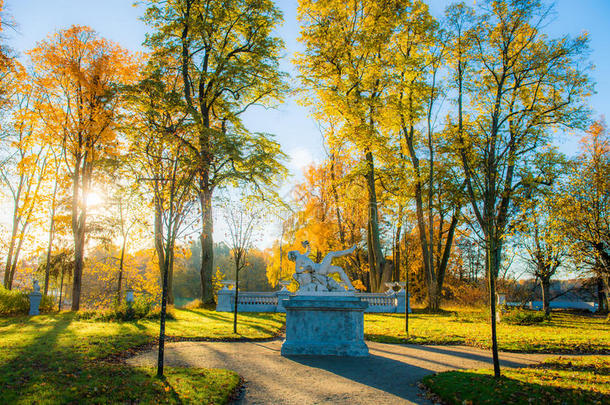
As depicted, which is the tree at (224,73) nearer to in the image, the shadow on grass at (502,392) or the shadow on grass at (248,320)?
the shadow on grass at (248,320)

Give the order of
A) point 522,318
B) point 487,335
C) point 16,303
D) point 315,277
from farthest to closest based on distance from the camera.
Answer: point 16,303
point 522,318
point 487,335
point 315,277

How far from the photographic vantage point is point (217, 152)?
661 inches

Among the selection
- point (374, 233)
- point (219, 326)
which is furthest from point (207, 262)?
point (374, 233)

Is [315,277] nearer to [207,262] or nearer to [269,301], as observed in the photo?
[269,301]

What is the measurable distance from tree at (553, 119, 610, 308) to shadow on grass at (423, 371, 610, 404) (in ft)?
38.7

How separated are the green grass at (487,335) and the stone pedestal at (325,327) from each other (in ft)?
9.75

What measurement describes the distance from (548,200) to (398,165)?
7.89 meters

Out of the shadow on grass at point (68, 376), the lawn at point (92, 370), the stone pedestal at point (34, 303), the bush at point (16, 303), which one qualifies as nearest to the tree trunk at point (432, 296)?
the lawn at point (92, 370)

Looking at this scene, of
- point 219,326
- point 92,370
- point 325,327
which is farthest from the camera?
point 219,326

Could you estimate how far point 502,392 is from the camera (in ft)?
18.4

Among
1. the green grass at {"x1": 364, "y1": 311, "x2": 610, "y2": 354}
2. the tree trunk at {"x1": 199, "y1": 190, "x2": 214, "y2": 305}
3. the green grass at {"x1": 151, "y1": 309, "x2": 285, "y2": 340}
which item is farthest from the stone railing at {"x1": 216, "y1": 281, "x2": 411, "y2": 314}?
the green grass at {"x1": 364, "y1": 311, "x2": 610, "y2": 354}

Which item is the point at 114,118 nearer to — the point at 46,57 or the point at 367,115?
the point at 46,57

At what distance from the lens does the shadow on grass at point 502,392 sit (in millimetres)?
5275

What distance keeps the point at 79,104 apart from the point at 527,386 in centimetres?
2048
